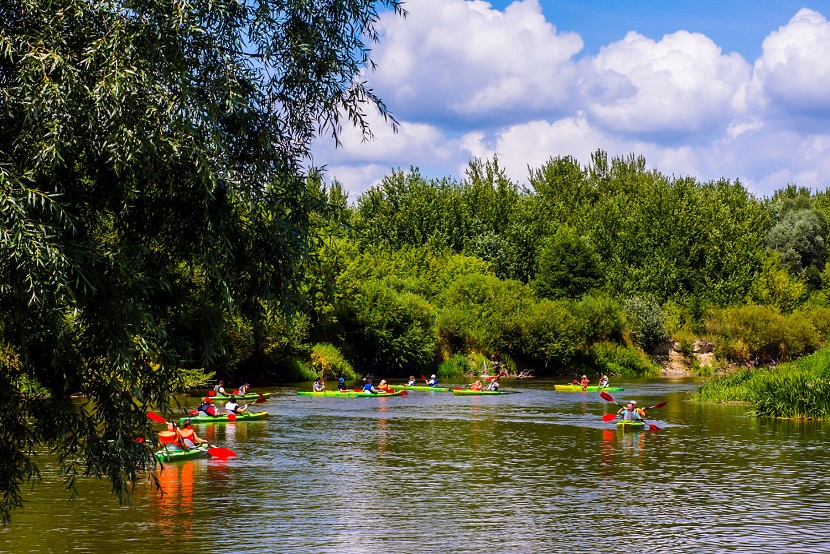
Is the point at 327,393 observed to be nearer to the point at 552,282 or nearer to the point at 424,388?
the point at 424,388

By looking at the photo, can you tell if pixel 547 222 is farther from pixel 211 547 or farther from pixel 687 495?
pixel 211 547

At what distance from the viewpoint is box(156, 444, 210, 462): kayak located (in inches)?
1132

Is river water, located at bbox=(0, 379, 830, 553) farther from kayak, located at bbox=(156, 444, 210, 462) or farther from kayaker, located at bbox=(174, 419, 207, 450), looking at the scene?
kayaker, located at bbox=(174, 419, 207, 450)

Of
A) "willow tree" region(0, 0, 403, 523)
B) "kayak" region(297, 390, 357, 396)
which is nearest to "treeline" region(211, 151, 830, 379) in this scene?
"kayak" region(297, 390, 357, 396)

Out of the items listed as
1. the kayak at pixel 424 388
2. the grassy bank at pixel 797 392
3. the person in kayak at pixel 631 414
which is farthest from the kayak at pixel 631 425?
the kayak at pixel 424 388

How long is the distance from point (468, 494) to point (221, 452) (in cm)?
913

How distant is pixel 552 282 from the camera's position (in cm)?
8675

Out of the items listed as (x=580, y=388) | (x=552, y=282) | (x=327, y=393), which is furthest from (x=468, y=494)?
(x=552, y=282)

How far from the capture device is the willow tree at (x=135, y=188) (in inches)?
428

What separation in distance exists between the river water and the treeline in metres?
25.0

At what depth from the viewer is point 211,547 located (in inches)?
762

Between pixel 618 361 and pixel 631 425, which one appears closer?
pixel 631 425

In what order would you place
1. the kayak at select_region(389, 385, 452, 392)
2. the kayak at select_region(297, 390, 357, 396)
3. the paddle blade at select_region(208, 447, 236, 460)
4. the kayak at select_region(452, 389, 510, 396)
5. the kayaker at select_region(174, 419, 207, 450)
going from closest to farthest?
the kayaker at select_region(174, 419, 207, 450)
the paddle blade at select_region(208, 447, 236, 460)
the kayak at select_region(297, 390, 357, 396)
the kayak at select_region(452, 389, 510, 396)
the kayak at select_region(389, 385, 452, 392)

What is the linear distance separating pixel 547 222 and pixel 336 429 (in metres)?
62.7
